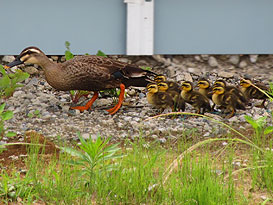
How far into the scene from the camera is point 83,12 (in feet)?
24.7

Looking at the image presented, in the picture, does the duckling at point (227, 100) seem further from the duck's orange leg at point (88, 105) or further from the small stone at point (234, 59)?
the small stone at point (234, 59)

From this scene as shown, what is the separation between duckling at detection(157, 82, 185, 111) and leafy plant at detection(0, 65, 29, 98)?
141 cm

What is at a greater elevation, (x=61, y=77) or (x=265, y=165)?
(x=61, y=77)

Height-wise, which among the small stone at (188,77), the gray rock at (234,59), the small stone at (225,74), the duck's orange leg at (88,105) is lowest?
the duck's orange leg at (88,105)

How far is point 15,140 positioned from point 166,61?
2.97 meters

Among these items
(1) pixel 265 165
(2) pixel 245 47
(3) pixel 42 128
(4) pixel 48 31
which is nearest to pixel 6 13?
(4) pixel 48 31

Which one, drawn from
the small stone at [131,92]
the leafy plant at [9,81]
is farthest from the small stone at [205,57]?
the leafy plant at [9,81]

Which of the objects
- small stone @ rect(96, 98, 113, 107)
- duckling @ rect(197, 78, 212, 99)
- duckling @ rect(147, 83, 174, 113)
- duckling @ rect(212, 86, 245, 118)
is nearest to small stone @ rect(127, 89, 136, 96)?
small stone @ rect(96, 98, 113, 107)

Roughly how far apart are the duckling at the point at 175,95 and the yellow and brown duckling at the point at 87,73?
239mm

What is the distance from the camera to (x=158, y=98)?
623 cm

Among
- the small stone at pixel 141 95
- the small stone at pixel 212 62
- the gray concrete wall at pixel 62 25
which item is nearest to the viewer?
the small stone at pixel 141 95

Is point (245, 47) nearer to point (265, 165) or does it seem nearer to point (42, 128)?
point (42, 128)

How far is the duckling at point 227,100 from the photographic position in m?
6.15

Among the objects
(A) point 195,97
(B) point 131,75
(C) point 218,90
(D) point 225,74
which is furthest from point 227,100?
(D) point 225,74
